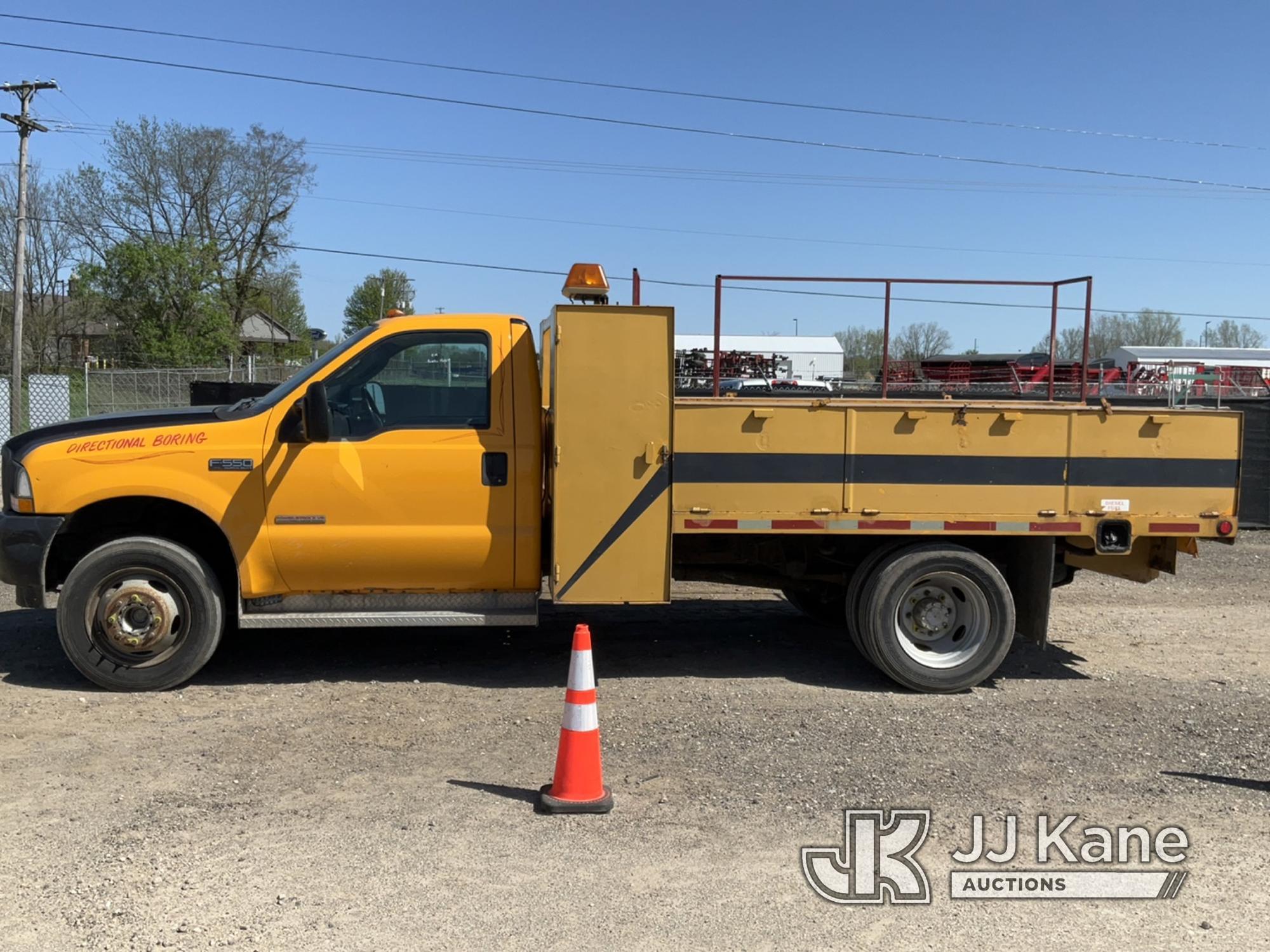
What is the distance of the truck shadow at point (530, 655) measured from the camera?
Answer: 652 centimetres

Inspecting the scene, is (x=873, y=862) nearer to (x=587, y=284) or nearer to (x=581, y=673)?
(x=581, y=673)

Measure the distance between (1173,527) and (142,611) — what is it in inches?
245

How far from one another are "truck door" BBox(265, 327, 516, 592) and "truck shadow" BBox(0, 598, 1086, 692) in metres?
0.81

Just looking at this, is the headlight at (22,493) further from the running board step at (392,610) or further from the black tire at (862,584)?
the black tire at (862,584)

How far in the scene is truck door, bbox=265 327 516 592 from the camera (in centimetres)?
595

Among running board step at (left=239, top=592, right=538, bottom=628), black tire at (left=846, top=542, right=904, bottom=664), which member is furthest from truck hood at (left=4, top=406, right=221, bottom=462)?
black tire at (left=846, top=542, right=904, bottom=664)

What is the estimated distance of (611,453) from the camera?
5992 millimetres

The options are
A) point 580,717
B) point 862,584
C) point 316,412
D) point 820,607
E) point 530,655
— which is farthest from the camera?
point 820,607

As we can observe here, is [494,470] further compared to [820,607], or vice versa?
[820,607]

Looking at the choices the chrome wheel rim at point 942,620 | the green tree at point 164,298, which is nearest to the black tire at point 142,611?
the chrome wheel rim at point 942,620

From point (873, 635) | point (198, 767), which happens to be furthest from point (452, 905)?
point (873, 635)

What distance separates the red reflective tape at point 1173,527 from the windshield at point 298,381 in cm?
492

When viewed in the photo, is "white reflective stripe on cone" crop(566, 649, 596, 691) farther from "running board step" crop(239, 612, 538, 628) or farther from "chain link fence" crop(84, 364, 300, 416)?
"chain link fence" crop(84, 364, 300, 416)

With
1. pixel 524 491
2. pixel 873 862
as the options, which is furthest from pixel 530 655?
pixel 873 862
